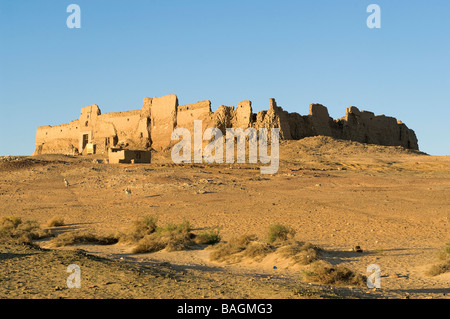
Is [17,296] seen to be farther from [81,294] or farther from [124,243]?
[124,243]

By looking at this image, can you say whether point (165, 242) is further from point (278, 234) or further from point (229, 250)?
point (278, 234)

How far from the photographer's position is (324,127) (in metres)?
51.0

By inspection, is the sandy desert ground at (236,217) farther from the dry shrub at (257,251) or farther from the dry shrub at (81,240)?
the dry shrub at (81,240)

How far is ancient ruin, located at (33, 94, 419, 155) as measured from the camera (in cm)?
4571

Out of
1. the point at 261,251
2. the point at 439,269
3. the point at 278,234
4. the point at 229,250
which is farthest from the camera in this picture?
the point at 278,234

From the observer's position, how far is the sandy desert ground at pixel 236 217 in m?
7.34

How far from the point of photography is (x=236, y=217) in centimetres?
1697

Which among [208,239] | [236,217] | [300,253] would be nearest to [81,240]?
[208,239]

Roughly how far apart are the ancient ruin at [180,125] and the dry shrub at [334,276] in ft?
119

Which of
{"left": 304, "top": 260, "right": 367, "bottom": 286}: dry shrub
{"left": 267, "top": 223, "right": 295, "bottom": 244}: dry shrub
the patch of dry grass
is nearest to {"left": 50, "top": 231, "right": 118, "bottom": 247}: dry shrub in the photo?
the patch of dry grass

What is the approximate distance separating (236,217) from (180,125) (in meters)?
31.6

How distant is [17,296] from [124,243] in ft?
21.8

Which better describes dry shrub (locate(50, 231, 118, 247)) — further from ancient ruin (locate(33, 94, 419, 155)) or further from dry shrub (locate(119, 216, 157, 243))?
ancient ruin (locate(33, 94, 419, 155))
